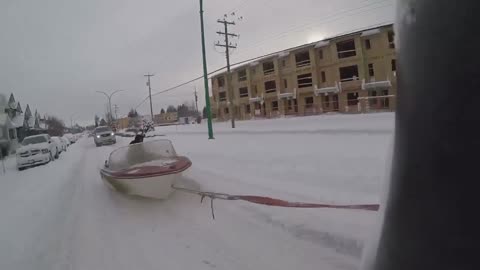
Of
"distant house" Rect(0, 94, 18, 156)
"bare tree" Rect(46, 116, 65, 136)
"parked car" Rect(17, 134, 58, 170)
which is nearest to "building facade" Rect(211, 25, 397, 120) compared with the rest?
"parked car" Rect(17, 134, 58, 170)

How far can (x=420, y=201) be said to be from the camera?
938mm

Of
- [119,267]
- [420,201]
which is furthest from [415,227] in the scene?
[119,267]

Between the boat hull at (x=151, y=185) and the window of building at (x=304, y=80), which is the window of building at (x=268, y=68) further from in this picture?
the boat hull at (x=151, y=185)

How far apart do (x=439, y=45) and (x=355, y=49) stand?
3741cm

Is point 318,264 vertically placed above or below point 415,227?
below

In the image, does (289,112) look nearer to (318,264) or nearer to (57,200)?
(57,200)

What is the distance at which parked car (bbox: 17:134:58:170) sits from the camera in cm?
1652

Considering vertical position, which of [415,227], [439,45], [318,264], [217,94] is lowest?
[318,264]

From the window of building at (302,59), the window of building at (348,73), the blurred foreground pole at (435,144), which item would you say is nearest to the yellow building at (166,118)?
the window of building at (302,59)

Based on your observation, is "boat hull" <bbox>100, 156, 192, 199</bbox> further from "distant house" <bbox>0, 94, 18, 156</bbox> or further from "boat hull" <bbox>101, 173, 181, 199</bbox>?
"distant house" <bbox>0, 94, 18, 156</bbox>

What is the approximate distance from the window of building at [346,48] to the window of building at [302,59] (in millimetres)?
4148

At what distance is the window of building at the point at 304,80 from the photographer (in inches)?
1555

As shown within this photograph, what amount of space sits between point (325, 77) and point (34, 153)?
103ft

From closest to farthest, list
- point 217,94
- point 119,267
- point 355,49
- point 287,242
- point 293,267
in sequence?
point 293,267
point 119,267
point 287,242
point 355,49
point 217,94
